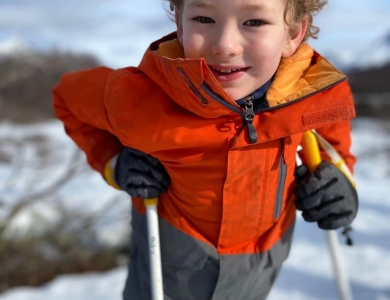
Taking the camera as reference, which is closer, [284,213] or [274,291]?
[284,213]

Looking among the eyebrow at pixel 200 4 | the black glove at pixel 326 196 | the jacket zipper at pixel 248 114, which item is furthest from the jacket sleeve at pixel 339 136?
the eyebrow at pixel 200 4

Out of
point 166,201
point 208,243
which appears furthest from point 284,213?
point 166,201

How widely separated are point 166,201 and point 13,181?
10.7 feet

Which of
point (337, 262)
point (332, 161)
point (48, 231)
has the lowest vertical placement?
point (48, 231)

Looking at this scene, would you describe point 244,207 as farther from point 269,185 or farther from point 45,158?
point 45,158

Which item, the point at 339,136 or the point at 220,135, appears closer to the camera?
the point at 220,135

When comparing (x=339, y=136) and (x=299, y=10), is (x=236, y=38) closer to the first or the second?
(x=299, y=10)

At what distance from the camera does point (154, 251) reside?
1594 millimetres

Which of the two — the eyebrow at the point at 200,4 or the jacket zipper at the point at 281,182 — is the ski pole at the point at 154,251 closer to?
the jacket zipper at the point at 281,182

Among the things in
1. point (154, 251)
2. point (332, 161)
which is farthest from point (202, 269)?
point (332, 161)

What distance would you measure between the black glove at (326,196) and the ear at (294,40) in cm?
42

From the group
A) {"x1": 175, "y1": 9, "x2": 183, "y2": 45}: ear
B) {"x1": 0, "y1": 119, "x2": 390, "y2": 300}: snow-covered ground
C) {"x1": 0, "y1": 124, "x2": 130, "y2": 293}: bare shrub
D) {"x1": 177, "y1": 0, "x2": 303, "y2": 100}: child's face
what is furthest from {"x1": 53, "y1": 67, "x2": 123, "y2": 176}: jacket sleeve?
{"x1": 0, "y1": 124, "x2": 130, "y2": 293}: bare shrub

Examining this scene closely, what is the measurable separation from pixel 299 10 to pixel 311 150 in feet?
1.62

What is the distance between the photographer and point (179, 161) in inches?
58.3
